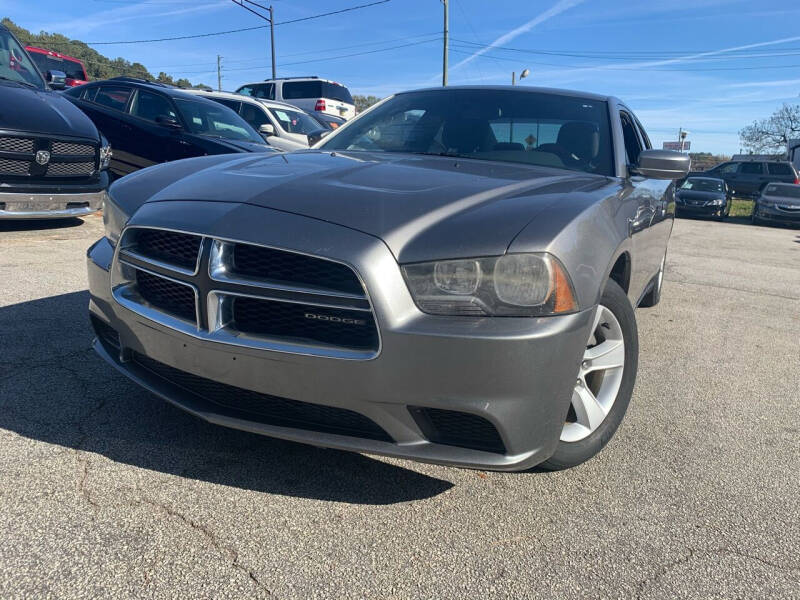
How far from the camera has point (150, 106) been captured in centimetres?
859

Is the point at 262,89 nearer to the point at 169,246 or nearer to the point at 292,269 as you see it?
the point at 169,246

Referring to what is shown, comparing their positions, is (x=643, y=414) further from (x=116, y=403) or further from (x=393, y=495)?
(x=116, y=403)

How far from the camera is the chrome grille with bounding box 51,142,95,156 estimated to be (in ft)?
20.5

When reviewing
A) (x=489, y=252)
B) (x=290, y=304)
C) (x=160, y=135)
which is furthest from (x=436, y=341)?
(x=160, y=135)

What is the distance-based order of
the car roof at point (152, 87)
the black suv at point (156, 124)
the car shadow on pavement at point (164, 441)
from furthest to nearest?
the car roof at point (152, 87) → the black suv at point (156, 124) → the car shadow on pavement at point (164, 441)

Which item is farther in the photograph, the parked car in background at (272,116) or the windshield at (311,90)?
the windshield at (311,90)

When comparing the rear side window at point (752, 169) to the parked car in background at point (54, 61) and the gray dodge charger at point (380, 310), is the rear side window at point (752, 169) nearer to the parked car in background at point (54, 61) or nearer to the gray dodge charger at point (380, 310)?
the parked car in background at point (54, 61)

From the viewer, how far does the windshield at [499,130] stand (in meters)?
3.31

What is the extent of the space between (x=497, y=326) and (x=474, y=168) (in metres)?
1.20

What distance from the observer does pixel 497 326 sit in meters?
1.89

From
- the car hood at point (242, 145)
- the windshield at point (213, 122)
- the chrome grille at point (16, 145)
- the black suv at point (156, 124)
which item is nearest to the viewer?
the chrome grille at point (16, 145)

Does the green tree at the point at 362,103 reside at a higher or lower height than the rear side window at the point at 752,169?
higher

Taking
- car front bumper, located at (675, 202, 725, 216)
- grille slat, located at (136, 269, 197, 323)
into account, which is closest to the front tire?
grille slat, located at (136, 269, 197, 323)

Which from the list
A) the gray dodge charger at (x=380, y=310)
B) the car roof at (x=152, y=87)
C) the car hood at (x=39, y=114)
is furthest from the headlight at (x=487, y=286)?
the car roof at (x=152, y=87)
